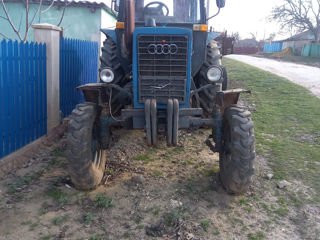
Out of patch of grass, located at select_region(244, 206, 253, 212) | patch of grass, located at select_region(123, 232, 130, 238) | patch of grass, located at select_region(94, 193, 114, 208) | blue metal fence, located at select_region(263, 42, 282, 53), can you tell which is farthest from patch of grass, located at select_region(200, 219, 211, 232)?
blue metal fence, located at select_region(263, 42, 282, 53)

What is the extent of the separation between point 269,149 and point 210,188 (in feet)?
6.71

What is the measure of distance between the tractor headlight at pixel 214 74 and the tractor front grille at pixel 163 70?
1.03 ft

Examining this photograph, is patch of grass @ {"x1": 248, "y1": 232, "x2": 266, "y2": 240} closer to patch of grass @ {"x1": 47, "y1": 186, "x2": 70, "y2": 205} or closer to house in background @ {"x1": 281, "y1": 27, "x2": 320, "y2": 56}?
patch of grass @ {"x1": 47, "y1": 186, "x2": 70, "y2": 205}

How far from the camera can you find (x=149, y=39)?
166 inches

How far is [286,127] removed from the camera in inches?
290

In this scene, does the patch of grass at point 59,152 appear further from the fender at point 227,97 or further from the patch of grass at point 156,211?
the fender at point 227,97

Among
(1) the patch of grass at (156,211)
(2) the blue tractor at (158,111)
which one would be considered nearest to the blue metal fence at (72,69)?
(2) the blue tractor at (158,111)

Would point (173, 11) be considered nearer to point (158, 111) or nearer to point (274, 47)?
point (158, 111)

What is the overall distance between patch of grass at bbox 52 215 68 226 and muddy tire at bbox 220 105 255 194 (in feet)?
6.65

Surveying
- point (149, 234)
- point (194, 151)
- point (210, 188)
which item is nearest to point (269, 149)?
point (194, 151)

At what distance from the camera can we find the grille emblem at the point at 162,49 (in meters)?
4.21

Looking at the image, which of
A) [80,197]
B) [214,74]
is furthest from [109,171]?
[214,74]

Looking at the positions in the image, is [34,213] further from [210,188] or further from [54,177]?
[210,188]

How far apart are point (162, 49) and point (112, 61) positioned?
180 cm
